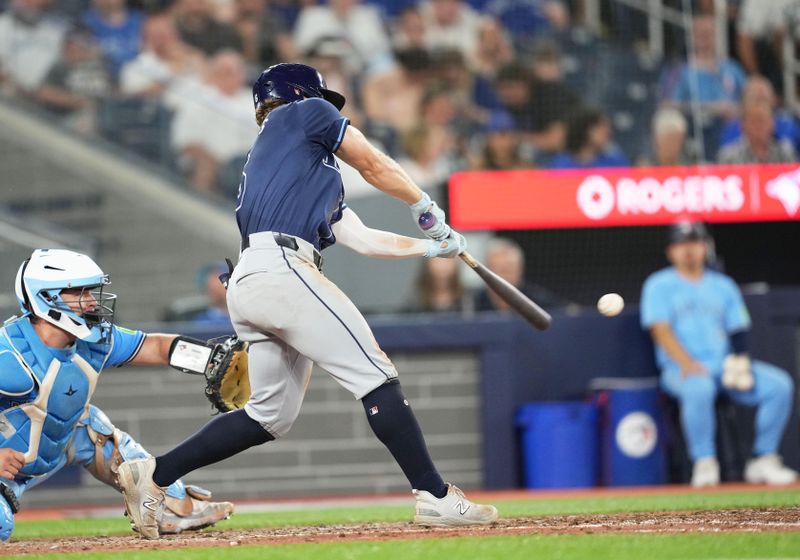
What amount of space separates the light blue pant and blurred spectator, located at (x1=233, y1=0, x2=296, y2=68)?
16.0 ft

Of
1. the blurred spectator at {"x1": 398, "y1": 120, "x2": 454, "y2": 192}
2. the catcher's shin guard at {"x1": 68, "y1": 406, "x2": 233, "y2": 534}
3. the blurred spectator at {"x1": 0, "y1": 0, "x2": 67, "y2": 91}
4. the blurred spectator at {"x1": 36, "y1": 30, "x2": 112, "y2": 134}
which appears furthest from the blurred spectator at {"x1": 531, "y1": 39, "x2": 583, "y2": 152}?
the catcher's shin guard at {"x1": 68, "y1": 406, "x2": 233, "y2": 534}

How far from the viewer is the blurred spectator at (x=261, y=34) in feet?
38.3

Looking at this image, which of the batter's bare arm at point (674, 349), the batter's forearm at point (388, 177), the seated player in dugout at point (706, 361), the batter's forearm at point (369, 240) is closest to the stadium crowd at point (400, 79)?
the seated player in dugout at point (706, 361)

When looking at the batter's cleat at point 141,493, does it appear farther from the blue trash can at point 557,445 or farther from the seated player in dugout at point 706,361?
the seated player in dugout at point 706,361

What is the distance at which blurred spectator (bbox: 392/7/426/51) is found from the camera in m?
11.9

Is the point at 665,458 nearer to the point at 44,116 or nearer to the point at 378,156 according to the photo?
the point at 378,156

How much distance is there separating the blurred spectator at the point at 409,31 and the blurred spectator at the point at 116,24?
7.61 feet

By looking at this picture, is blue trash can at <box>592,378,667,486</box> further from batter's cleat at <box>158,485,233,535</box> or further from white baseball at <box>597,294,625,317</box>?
batter's cleat at <box>158,485,233,535</box>

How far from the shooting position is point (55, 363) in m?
5.07

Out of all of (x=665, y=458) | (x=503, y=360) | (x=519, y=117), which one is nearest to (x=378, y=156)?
(x=503, y=360)

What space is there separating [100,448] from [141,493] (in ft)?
1.62

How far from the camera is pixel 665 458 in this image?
29.3 ft

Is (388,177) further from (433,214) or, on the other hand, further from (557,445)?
(557,445)

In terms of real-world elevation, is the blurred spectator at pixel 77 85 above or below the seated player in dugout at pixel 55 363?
above
